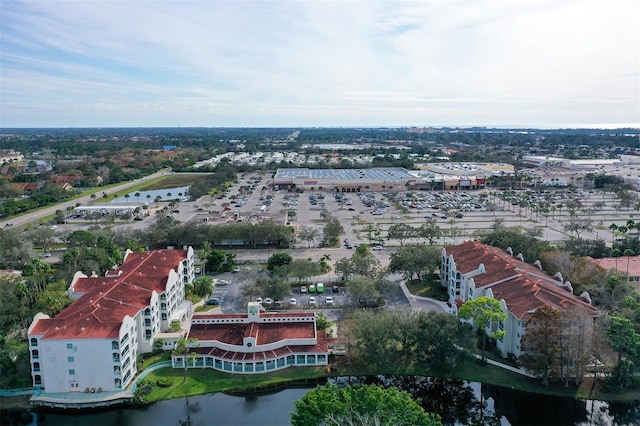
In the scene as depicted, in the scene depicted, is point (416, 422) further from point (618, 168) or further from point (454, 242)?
point (618, 168)

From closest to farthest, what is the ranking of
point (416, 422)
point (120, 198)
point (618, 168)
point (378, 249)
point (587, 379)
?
1. point (416, 422)
2. point (587, 379)
3. point (378, 249)
4. point (120, 198)
5. point (618, 168)

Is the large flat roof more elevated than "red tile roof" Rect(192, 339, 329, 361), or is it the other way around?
the large flat roof

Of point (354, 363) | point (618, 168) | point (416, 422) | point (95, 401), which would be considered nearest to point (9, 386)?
point (95, 401)

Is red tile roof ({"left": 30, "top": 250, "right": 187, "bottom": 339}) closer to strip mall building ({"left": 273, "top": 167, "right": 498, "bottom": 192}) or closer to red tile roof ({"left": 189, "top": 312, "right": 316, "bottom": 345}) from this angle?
red tile roof ({"left": 189, "top": 312, "right": 316, "bottom": 345})

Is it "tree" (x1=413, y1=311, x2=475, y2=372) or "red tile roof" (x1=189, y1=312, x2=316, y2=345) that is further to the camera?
"red tile roof" (x1=189, y1=312, x2=316, y2=345)

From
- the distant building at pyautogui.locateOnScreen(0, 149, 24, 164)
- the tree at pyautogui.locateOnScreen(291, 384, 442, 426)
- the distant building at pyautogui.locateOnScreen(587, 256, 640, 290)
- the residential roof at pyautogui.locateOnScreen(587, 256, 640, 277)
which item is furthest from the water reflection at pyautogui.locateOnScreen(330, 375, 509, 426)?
the distant building at pyautogui.locateOnScreen(0, 149, 24, 164)

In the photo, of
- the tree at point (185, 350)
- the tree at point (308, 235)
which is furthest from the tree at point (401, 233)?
the tree at point (185, 350)

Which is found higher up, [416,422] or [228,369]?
[416,422]
